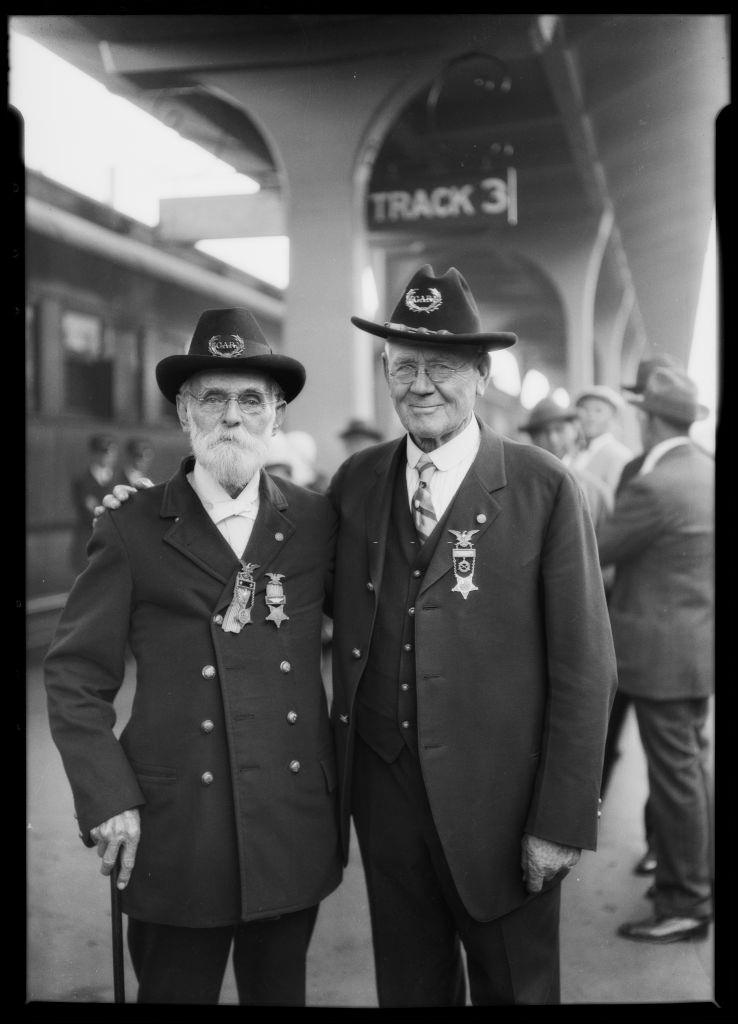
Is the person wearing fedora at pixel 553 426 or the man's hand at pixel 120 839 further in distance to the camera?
the person wearing fedora at pixel 553 426

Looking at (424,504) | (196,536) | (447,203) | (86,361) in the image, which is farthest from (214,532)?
(86,361)

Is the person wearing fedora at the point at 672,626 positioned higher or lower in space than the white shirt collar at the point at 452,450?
lower

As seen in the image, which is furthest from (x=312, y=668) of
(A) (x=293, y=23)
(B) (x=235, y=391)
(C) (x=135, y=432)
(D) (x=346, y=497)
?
(C) (x=135, y=432)

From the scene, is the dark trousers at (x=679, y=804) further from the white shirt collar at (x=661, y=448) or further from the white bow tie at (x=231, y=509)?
the white bow tie at (x=231, y=509)

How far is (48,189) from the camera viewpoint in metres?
3.32

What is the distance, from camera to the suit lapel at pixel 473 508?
8.41ft

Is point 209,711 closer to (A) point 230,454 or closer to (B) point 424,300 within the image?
(A) point 230,454

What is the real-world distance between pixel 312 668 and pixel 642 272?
5453 mm

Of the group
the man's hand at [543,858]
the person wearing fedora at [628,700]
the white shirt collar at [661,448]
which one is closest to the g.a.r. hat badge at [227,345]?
the man's hand at [543,858]

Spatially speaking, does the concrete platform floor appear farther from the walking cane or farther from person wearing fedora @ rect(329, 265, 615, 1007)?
person wearing fedora @ rect(329, 265, 615, 1007)

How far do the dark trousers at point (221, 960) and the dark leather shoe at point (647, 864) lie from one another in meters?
2.42

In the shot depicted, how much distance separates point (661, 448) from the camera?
408 centimetres

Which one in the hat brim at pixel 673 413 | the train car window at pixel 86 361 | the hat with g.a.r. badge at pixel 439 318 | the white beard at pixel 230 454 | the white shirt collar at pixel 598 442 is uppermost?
the train car window at pixel 86 361

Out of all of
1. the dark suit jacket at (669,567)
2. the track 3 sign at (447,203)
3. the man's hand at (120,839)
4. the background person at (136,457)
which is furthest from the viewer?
the background person at (136,457)
